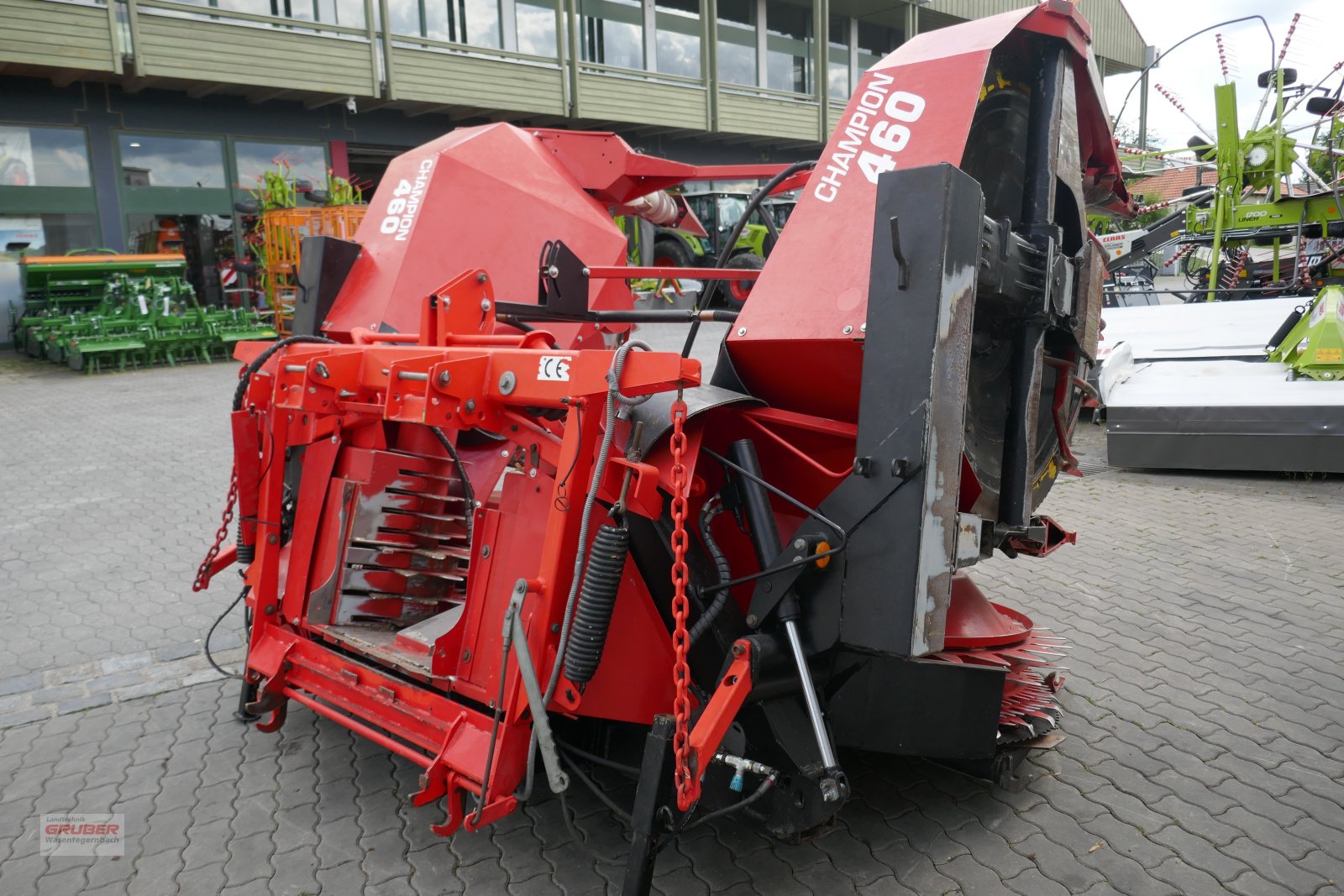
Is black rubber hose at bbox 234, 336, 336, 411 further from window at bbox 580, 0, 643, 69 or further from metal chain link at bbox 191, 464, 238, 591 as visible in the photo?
window at bbox 580, 0, 643, 69

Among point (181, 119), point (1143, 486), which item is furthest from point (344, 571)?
point (181, 119)

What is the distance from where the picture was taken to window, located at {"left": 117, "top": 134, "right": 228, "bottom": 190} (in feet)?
49.6

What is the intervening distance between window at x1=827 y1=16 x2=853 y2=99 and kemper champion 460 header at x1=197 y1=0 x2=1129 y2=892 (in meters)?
22.1

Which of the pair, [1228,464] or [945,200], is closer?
[945,200]

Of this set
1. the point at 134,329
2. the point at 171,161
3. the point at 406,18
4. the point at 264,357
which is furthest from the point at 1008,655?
the point at 406,18

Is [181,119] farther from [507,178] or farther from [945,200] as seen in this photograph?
[945,200]

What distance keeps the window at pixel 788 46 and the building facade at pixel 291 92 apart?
0.44m

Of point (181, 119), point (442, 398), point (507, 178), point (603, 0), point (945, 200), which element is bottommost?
point (442, 398)

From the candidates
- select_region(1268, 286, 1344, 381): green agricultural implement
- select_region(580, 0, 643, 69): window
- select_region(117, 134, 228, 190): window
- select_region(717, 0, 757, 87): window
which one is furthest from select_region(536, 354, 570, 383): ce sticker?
select_region(717, 0, 757, 87): window

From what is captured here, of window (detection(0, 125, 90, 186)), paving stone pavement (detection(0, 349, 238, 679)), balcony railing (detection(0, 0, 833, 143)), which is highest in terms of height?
balcony railing (detection(0, 0, 833, 143))

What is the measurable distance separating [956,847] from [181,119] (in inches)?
658

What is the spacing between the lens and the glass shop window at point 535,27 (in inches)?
724

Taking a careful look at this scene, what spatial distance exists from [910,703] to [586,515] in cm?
99

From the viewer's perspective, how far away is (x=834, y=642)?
87.4 inches
